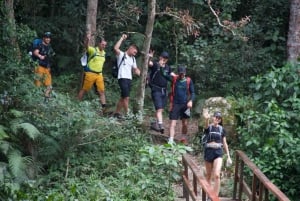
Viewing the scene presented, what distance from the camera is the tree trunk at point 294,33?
13.7 m

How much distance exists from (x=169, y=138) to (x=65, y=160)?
8.22 ft

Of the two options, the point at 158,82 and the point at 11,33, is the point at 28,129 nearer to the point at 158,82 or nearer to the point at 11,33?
the point at 11,33

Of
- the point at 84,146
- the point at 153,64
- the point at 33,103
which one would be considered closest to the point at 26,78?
the point at 33,103

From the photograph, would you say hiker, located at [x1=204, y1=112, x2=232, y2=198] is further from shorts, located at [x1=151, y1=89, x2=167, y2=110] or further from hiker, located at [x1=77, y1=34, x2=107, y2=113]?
hiker, located at [x1=77, y1=34, x2=107, y2=113]

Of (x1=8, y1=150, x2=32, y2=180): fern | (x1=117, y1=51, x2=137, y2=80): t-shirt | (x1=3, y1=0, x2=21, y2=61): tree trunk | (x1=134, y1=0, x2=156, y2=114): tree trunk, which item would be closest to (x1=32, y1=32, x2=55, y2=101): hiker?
(x1=3, y1=0, x2=21, y2=61): tree trunk

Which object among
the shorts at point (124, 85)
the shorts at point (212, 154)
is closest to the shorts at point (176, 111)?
the shorts at point (124, 85)

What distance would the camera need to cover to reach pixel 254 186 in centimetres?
754

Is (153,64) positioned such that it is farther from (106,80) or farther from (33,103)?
(106,80)

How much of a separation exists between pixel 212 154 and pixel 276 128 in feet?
6.44

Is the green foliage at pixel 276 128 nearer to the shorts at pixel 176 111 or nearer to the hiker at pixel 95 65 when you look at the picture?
the shorts at pixel 176 111

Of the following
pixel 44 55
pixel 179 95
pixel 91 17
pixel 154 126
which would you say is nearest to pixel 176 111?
pixel 179 95

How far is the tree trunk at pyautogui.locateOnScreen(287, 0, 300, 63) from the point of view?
13.7 m

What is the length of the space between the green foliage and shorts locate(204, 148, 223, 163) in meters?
1.48

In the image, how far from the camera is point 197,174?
7.12m
